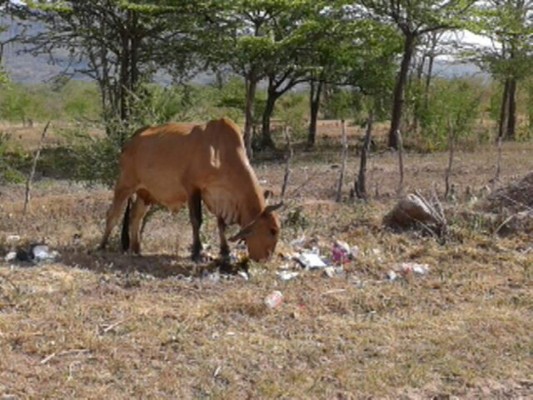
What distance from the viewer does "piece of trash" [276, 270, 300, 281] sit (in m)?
7.72

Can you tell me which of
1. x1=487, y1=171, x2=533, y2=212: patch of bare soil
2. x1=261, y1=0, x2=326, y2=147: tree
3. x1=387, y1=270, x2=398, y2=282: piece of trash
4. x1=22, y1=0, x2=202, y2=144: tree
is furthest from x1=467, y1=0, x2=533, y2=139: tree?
x1=387, y1=270, x2=398, y2=282: piece of trash

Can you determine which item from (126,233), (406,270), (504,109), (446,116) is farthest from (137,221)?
(504,109)

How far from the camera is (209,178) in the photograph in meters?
8.33

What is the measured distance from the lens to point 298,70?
27859 millimetres

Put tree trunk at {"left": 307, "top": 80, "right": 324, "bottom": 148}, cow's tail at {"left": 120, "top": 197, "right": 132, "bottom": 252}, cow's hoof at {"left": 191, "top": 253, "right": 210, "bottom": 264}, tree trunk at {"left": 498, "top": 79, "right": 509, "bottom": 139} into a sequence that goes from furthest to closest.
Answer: tree trunk at {"left": 307, "top": 80, "right": 324, "bottom": 148} < tree trunk at {"left": 498, "top": 79, "right": 509, "bottom": 139} < cow's tail at {"left": 120, "top": 197, "right": 132, "bottom": 252} < cow's hoof at {"left": 191, "top": 253, "right": 210, "bottom": 264}

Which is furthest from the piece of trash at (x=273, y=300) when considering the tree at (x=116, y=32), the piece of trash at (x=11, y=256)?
the tree at (x=116, y=32)

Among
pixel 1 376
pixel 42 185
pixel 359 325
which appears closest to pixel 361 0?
pixel 42 185

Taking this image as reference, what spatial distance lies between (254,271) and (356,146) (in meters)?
20.4

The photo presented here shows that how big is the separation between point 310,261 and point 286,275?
0.68 meters

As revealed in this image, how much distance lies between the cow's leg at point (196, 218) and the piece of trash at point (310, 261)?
41.2 inches

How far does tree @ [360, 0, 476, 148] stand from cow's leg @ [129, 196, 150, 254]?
50.4 ft

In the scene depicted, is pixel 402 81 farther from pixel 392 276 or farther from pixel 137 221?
pixel 392 276

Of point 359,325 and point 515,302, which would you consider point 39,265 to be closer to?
point 359,325

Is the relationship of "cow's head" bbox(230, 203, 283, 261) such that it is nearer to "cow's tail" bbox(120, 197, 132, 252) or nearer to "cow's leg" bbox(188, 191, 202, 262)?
"cow's leg" bbox(188, 191, 202, 262)
